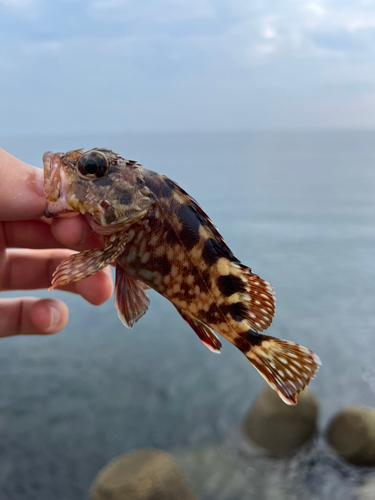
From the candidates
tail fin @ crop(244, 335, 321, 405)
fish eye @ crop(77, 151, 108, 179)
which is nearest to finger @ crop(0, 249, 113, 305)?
fish eye @ crop(77, 151, 108, 179)

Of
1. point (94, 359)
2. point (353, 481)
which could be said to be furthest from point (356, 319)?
point (94, 359)

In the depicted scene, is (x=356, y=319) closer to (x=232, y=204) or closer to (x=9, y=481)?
(x=9, y=481)

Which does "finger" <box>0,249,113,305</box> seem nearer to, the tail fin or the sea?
the tail fin

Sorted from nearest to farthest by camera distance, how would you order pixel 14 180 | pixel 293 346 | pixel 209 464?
pixel 293 346 < pixel 14 180 < pixel 209 464

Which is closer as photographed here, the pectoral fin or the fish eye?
the pectoral fin

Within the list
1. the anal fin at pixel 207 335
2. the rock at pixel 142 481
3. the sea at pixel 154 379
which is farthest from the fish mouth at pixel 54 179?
the sea at pixel 154 379

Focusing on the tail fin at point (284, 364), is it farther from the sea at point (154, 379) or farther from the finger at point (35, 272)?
the sea at point (154, 379)
